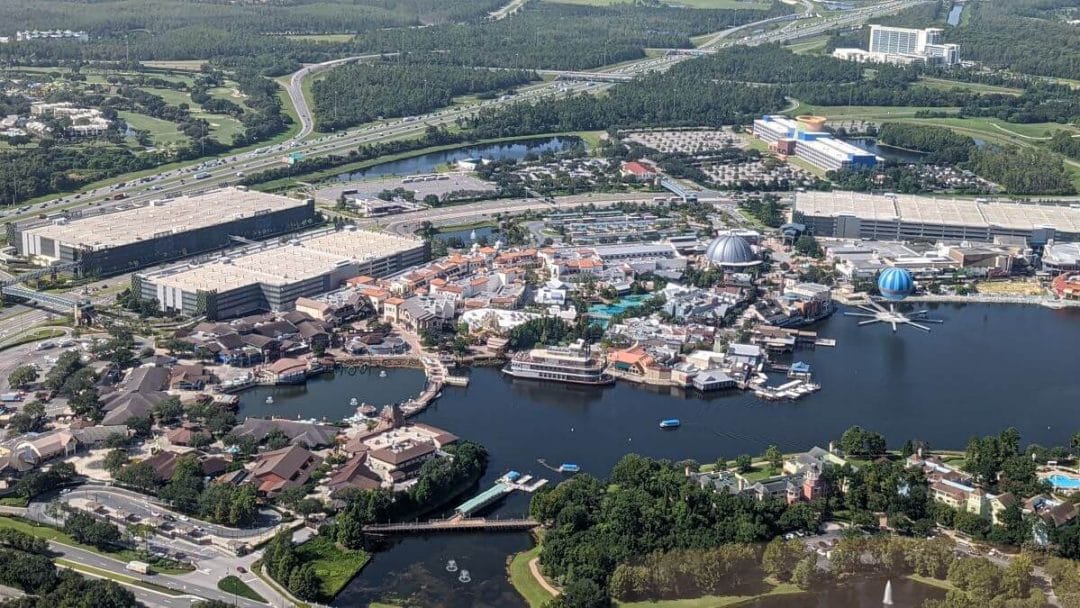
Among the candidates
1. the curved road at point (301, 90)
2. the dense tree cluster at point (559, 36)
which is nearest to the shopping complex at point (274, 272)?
the curved road at point (301, 90)

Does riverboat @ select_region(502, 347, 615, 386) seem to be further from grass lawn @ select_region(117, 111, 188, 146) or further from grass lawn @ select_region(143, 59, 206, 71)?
grass lawn @ select_region(143, 59, 206, 71)

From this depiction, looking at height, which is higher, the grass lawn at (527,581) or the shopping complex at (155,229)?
the shopping complex at (155,229)

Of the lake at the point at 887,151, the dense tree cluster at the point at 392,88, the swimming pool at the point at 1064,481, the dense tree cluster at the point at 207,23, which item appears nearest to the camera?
the swimming pool at the point at 1064,481

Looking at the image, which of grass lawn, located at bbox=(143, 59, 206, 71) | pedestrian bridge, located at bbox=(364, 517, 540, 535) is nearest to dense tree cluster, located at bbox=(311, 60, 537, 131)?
grass lawn, located at bbox=(143, 59, 206, 71)

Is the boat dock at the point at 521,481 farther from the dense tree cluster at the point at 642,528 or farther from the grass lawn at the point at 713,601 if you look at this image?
the grass lawn at the point at 713,601

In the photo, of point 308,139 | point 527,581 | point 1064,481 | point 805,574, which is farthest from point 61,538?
point 308,139

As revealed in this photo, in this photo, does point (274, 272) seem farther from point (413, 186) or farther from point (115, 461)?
point (413, 186)
